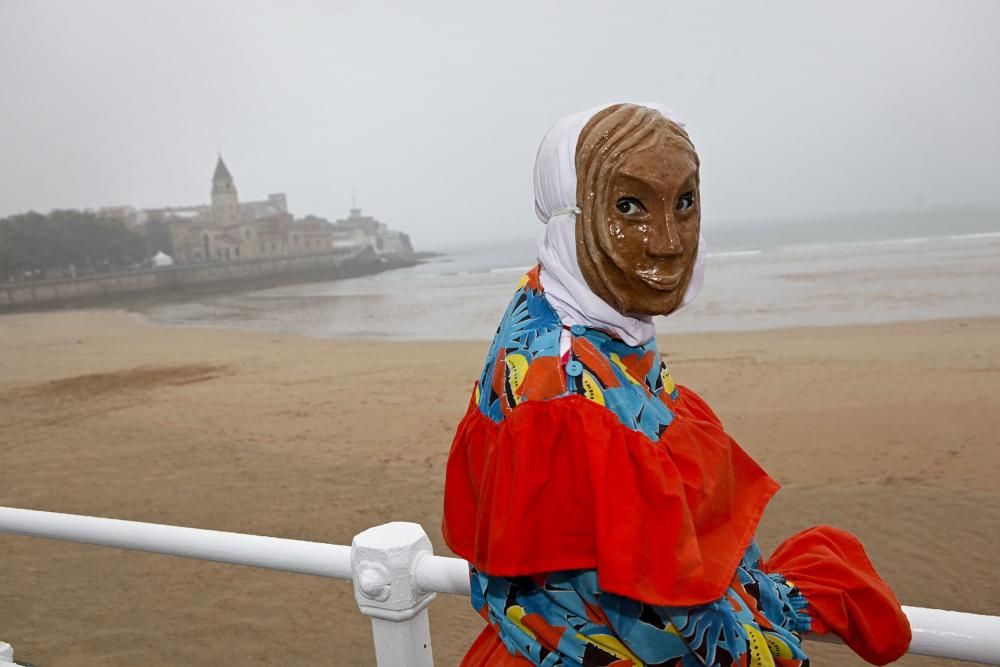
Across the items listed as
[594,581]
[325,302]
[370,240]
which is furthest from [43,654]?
[370,240]

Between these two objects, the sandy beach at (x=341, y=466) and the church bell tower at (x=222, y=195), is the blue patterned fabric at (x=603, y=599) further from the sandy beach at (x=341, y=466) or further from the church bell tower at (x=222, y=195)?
the church bell tower at (x=222, y=195)

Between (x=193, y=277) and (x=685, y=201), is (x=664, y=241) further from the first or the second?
(x=193, y=277)

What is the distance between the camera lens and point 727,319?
17203 millimetres

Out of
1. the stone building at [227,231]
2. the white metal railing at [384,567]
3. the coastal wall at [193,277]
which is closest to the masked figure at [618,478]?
the white metal railing at [384,567]

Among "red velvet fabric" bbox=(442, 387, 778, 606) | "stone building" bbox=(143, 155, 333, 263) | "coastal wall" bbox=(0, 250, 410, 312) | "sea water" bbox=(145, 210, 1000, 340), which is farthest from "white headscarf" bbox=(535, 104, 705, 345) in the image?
"stone building" bbox=(143, 155, 333, 263)

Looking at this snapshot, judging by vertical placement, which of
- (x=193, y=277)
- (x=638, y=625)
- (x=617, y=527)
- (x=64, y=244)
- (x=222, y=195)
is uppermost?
(x=222, y=195)

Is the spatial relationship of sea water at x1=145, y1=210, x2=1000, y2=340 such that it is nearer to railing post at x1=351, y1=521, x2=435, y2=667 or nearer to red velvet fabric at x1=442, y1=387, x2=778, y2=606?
railing post at x1=351, y1=521, x2=435, y2=667

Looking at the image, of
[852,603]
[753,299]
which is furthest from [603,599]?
[753,299]

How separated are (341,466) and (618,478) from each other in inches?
283

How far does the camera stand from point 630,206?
123cm

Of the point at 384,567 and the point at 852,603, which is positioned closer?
the point at 852,603

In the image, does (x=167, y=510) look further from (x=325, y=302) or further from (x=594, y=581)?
(x=325, y=302)

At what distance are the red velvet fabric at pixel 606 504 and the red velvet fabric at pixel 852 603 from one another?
203mm

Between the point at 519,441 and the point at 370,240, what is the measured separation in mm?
78358
